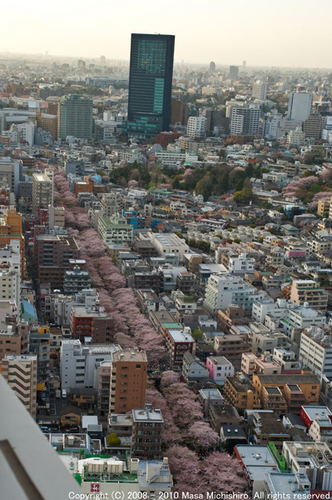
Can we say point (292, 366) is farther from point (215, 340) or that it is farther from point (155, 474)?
point (155, 474)

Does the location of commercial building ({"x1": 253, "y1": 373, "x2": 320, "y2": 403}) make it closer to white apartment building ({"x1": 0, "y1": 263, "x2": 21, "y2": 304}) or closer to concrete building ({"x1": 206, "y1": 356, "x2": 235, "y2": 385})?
concrete building ({"x1": 206, "y1": 356, "x2": 235, "y2": 385})

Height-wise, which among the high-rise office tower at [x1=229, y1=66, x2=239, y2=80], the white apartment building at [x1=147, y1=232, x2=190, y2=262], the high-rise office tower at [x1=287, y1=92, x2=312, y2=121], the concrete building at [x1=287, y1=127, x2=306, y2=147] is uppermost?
the high-rise office tower at [x1=229, y1=66, x2=239, y2=80]

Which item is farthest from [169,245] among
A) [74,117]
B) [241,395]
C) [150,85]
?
[150,85]

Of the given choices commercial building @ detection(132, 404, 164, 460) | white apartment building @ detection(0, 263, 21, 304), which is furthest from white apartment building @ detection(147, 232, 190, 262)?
commercial building @ detection(132, 404, 164, 460)

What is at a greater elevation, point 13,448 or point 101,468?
point 13,448

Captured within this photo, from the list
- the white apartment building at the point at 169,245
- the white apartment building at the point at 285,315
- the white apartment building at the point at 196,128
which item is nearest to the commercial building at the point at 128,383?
the white apartment building at the point at 285,315

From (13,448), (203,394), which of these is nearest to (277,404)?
(203,394)
